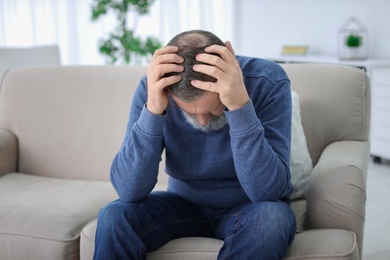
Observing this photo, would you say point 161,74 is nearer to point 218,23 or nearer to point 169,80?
point 169,80

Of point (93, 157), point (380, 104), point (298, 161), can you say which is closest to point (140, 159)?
point (298, 161)

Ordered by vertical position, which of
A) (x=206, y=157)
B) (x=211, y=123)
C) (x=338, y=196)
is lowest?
(x=338, y=196)

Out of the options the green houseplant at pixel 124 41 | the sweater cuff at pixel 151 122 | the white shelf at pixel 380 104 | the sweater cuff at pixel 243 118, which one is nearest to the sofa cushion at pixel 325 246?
the sweater cuff at pixel 243 118

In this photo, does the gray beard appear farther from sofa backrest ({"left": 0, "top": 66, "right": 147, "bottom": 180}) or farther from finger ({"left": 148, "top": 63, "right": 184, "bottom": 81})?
sofa backrest ({"left": 0, "top": 66, "right": 147, "bottom": 180})

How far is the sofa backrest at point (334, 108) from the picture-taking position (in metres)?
2.15

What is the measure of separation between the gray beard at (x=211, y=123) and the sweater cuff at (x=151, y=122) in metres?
0.08

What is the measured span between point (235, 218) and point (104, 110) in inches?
38.1

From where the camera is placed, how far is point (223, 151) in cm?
167

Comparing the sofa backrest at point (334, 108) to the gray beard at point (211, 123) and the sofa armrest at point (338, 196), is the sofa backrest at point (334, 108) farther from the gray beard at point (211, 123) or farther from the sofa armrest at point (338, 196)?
the gray beard at point (211, 123)

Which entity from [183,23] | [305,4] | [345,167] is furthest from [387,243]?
[183,23]

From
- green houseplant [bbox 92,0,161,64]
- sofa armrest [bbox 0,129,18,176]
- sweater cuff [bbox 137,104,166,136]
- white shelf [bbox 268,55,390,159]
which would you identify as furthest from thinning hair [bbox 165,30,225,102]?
green houseplant [bbox 92,0,161,64]

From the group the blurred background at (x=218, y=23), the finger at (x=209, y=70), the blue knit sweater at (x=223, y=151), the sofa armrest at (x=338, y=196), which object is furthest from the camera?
the blurred background at (x=218, y=23)

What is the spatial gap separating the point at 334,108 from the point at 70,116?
1.01 m

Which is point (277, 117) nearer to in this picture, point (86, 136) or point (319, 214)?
point (319, 214)
